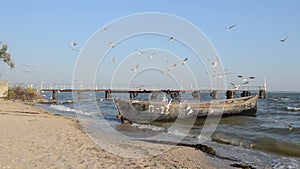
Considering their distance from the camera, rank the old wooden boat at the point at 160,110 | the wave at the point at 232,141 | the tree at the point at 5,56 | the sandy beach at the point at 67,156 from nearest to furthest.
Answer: the sandy beach at the point at 67,156 < the wave at the point at 232,141 < the old wooden boat at the point at 160,110 < the tree at the point at 5,56

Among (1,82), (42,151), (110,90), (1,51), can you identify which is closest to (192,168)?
(42,151)

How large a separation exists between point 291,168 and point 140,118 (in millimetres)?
14057

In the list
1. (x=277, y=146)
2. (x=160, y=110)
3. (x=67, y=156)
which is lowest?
(x=277, y=146)

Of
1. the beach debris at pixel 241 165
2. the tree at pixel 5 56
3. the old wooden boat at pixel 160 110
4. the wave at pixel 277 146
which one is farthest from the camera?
the tree at pixel 5 56

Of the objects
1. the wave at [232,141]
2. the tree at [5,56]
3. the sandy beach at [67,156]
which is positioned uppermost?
the tree at [5,56]

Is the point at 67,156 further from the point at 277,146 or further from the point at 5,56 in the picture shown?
the point at 5,56

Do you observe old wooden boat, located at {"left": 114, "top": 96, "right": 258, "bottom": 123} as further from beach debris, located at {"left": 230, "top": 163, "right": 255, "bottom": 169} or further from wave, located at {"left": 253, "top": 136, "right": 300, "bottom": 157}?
beach debris, located at {"left": 230, "top": 163, "right": 255, "bottom": 169}

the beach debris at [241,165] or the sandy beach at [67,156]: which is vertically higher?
the sandy beach at [67,156]

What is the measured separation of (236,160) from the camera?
10430 mm

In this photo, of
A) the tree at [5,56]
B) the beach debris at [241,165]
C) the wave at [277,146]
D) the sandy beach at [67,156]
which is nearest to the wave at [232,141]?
the wave at [277,146]

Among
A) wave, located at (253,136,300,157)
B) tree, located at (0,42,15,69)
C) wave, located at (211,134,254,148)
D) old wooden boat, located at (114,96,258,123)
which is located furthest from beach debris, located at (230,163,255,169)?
tree, located at (0,42,15,69)

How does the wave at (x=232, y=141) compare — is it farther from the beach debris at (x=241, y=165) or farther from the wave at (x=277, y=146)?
the beach debris at (x=241, y=165)

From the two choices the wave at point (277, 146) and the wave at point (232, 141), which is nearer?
the wave at point (277, 146)

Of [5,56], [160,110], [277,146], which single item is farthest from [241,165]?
[5,56]
